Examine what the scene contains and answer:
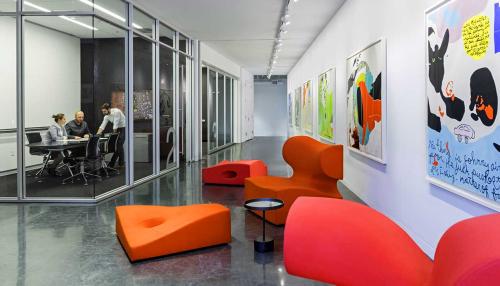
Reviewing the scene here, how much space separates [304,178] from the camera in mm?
6000

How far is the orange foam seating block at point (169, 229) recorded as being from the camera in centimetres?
406

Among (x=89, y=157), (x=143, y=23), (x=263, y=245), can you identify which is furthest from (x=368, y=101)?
(x=89, y=157)

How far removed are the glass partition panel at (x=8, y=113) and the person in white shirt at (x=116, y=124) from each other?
5.60 ft

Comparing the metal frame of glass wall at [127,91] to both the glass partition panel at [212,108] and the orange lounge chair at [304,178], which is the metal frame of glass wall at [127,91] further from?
the glass partition panel at [212,108]

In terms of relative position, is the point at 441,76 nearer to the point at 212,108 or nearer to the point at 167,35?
the point at 167,35

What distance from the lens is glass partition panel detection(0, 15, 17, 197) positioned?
7.25 metres

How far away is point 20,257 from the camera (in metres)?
4.14

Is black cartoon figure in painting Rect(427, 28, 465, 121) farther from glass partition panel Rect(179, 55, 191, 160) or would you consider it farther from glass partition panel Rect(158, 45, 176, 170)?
glass partition panel Rect(179, 55, 191, 160)

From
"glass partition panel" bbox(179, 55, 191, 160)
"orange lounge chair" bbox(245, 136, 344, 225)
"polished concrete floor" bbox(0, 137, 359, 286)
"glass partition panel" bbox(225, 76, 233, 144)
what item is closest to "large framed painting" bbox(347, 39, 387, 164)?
"orange lounge chair" bbox(245, 136, 344, 225)

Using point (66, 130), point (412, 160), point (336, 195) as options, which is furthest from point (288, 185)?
point (66, 130)

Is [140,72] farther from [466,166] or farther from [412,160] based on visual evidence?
[466,166]

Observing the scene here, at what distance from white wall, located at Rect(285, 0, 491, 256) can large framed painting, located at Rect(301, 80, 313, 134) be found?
210 inches

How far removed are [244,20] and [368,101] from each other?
4.56 meters

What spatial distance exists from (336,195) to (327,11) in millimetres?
4604
